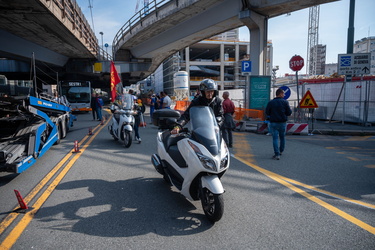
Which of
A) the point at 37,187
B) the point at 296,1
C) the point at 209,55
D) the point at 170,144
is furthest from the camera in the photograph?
the point at 209,55

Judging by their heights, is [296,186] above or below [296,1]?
below

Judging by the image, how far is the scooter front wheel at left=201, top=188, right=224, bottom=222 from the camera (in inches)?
125

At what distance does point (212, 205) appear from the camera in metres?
3.37

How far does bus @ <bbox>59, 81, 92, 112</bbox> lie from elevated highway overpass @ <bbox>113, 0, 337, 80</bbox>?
6.82m

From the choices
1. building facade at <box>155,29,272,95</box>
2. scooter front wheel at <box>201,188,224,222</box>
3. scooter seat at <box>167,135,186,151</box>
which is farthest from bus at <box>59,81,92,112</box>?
building facade at <box>155,29,272,95</box>

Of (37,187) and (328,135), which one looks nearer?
(37,187)

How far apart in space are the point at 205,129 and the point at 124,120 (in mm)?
5365

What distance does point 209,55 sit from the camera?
261 ft

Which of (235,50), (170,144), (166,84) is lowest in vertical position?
(170,144)

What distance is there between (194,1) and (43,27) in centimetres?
928

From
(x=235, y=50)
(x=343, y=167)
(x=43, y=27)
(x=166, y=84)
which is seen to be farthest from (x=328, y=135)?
(x=235, y=50)

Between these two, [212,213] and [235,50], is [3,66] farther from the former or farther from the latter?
[235,50]

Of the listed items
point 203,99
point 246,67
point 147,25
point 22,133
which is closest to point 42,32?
point 147,25

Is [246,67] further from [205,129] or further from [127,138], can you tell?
[205,129]
